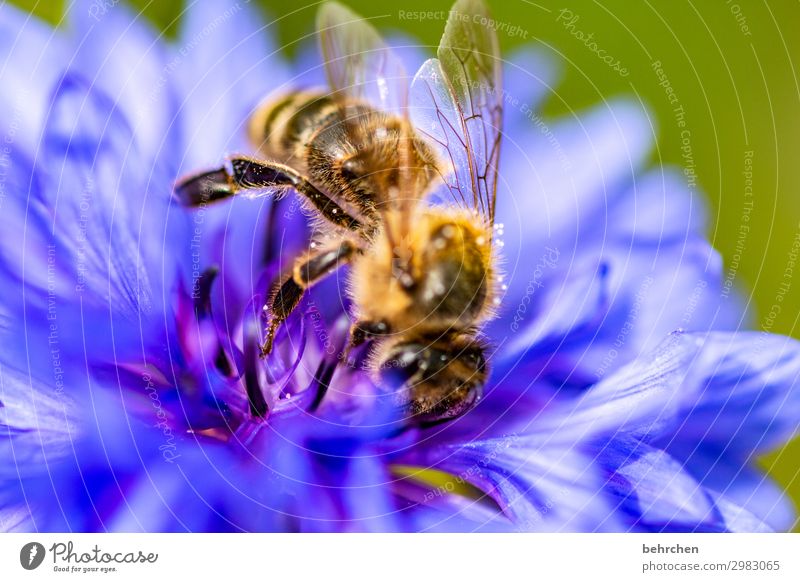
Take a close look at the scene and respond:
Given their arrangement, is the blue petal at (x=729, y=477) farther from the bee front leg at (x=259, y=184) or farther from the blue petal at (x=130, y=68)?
the blue petal at (x=130, y=68)

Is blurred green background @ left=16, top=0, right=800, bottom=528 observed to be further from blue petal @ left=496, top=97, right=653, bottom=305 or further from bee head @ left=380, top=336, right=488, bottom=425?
bee head @ left=380, top=336, right=488, bottom=425

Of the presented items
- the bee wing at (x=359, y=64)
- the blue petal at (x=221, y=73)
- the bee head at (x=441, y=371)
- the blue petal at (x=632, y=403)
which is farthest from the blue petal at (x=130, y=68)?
the blue petal at (x=632, y=403)

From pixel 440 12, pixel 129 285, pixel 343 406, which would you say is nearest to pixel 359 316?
pixel 343 406

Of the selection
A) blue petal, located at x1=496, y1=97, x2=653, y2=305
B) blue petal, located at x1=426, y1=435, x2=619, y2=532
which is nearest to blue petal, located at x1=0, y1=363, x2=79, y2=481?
blue petal, located at x1=426, y1=435, x2=619, y2=532

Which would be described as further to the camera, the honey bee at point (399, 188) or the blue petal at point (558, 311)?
the blue petal at point (558, 311)

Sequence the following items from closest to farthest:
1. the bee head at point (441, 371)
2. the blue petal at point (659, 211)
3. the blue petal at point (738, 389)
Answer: the bee head at point (441, 371)
the blue petal at point (738, 389)
the blue petal at point (659, 211)

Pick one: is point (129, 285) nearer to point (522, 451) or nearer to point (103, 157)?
point (103, 157)
